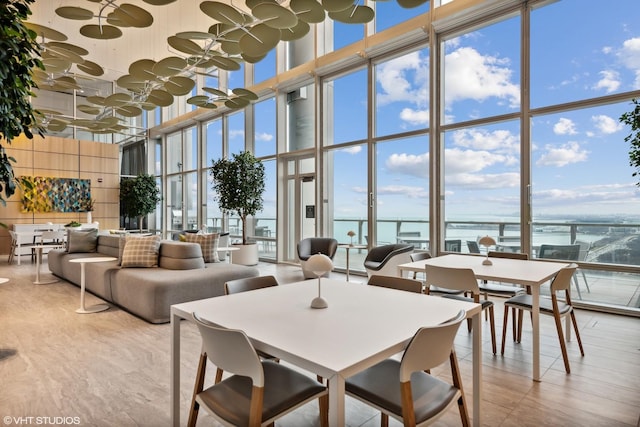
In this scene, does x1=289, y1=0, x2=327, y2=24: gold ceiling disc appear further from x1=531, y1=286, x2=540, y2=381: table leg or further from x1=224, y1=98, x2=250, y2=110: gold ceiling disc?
x1=531, y1=286, x2=540, y2=381: table leg

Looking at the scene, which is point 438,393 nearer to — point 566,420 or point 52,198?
point 566,420

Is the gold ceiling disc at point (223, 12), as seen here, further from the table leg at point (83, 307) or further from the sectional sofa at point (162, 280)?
the table leg at point (83, 307)

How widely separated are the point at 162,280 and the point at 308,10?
3454mm

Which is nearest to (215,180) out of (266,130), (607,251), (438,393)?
(266,130)

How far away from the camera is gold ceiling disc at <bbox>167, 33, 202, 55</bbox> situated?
502 centimetres

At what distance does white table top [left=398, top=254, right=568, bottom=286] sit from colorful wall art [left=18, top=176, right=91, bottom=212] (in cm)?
1132

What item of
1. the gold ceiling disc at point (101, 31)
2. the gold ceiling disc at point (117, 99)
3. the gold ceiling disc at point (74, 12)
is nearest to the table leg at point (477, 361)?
the gold ceiling disc at point (74, 12)

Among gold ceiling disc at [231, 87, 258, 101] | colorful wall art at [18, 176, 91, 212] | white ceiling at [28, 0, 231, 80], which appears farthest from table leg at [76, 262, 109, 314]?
colorful wall art at [18, 176, 91, 212]

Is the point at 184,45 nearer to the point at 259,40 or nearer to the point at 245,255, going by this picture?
the point at 259,40

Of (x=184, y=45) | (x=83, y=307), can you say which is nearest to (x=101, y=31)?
(x=184, y=45)

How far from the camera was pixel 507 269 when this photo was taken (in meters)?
3.34

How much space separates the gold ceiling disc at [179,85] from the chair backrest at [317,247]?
3.30m

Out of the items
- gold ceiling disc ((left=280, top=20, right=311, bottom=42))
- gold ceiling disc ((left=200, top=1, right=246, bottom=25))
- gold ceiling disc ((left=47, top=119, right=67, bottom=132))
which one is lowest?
gold ceiling disc ((left=47, top=119, right=67, bottom=132))

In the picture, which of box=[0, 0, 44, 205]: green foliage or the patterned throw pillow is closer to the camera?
box=[0, 0, 44, 205]: green foliage
